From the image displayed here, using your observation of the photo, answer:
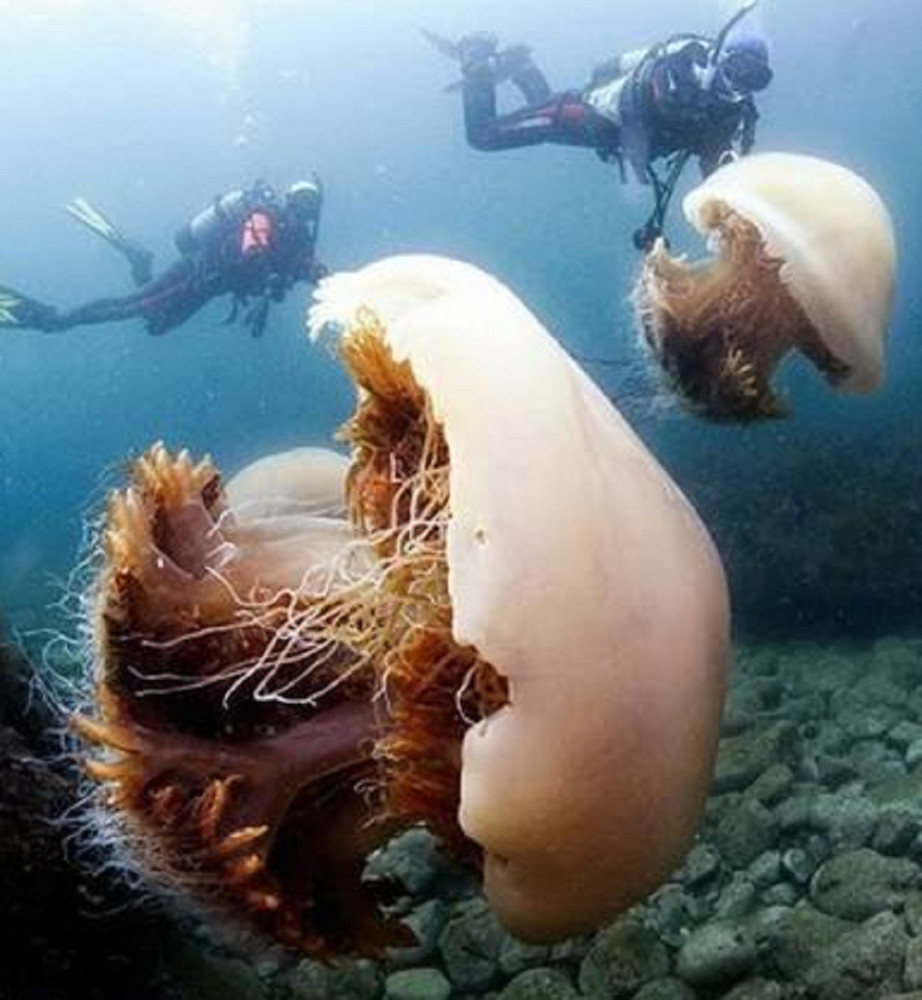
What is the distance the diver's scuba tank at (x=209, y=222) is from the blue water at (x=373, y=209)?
4.93 metres

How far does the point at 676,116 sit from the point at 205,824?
650 centimetres

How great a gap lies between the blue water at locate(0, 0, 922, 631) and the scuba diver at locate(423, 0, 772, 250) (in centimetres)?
205

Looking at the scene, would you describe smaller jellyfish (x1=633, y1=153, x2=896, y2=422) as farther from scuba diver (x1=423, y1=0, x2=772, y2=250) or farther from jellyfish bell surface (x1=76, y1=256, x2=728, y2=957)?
jellyfish bell surface (x1=76, y1=256, x2=728, y2=957)

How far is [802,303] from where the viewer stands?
4.40 meters

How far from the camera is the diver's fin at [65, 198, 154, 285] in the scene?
14.3 m

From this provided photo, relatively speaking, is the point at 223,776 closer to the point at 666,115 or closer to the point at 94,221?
the point at 666,115

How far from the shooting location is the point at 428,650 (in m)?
2.34

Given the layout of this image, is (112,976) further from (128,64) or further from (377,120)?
(377,120)

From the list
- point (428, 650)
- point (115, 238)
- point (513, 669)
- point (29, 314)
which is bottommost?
point (29, 314)

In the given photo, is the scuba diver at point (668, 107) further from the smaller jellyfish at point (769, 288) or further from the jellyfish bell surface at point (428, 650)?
the jellyfish bell surface at point (428, 650)

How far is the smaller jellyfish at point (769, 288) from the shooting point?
4.34 m

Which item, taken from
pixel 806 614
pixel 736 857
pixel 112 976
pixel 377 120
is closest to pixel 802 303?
pixel 736 857

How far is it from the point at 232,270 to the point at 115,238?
2011 millimetres

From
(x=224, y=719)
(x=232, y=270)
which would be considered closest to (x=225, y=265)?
(x=232, y=270)
